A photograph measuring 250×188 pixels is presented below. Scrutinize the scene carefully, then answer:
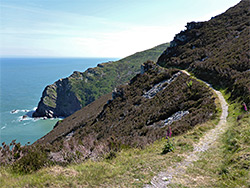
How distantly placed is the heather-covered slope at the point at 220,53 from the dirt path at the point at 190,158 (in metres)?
4.33

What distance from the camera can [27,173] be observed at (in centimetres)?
667

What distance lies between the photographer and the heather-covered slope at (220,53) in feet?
65.9

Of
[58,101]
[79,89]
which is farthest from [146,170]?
[79,89]

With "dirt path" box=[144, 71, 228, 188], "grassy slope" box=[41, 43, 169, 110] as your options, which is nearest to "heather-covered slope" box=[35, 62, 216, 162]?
Answer: "dirt path" box=[144, 71, 228, 188]

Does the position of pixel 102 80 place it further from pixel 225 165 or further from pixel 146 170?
pixel 225 165

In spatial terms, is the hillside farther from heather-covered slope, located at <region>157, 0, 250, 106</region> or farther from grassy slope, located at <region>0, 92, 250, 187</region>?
grassy slope, located at <region>0, 92, 250, 187</region>

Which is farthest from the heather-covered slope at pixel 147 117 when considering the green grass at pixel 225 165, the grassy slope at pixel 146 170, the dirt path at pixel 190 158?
the green grass at pixel 225 165

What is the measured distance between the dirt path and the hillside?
123m

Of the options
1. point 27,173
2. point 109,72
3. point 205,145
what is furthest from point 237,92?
point 109,72

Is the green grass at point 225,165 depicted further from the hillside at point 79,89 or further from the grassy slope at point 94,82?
the grassy slope at point 94,82

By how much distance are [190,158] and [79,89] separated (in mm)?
152950

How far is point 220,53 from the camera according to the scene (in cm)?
3309

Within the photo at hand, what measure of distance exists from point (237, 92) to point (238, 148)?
11.3m

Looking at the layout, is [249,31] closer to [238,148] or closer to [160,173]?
[238,148]
